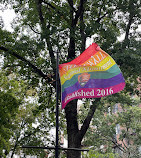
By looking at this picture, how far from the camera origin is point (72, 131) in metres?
13.8

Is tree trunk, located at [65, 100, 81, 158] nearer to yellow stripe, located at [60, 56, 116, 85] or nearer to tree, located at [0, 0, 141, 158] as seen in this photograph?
tree, located at [0, 0, 141, 158]

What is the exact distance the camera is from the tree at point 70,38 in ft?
43.6

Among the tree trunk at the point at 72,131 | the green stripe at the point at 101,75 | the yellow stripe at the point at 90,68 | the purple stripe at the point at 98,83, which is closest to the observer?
the purple stripe at the point at 98,83

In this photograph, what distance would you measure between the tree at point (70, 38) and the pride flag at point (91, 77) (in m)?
3.65

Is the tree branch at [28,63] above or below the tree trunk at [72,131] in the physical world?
above

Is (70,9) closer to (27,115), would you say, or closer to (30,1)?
(30,1)

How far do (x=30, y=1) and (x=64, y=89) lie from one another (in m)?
8.81

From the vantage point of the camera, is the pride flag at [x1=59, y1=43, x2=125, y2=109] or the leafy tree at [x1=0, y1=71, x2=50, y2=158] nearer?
the pride flag at [x1=59, y1=43, x2=125, y2=109]

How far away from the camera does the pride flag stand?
8.40 m

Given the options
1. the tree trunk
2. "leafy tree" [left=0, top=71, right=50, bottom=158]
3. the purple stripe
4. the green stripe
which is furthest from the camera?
the tree trunk

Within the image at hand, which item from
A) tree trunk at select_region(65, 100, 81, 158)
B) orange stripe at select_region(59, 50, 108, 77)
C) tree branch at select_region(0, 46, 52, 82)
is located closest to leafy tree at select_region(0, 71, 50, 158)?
tree branch at select_region(0, 46, 52, 82)

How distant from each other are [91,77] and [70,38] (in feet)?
20.1

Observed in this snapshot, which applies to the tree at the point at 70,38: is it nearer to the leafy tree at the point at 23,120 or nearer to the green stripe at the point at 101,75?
the leafy tree at the point at 23,120

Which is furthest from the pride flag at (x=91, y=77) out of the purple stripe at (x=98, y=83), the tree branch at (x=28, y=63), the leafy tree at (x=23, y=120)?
the tree branch at (x=28, y=63)
